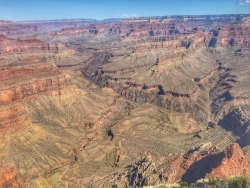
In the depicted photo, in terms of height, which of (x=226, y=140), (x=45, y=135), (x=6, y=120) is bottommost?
(x=226, y=140)

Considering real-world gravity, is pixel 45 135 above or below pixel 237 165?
below

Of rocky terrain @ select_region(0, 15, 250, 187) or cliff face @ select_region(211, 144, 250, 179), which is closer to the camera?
cliff face @ select_region(211, 144, 250, 179)

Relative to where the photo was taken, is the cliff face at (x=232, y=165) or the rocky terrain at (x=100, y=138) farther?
the rocky terrain at (x=100, y=138)

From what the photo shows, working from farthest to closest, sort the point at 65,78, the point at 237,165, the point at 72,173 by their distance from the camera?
the point at 65,78 → the point at 72,173 → the point at 237,165

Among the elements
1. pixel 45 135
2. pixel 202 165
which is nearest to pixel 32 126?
pixel 45 135

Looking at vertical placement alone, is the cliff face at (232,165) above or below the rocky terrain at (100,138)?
above

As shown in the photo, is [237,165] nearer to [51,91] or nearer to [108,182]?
[108,182]

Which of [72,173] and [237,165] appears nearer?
[237,165]

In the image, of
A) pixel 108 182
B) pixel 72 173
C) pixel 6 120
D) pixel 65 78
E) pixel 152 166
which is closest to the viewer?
pixel 152 166

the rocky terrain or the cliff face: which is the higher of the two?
the cliff face

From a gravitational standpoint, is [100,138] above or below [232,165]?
below

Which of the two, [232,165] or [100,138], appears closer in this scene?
[232,165]
